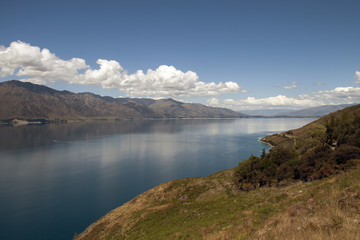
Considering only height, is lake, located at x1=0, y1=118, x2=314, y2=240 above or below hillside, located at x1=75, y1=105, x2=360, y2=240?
below

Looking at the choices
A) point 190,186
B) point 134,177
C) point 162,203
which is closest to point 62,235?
point 162,203

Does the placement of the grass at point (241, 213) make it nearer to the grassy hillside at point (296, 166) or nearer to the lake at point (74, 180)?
the grassy hillside at point (296, 166)

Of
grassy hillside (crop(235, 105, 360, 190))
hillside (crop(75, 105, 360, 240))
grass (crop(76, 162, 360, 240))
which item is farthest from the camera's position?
grassy hillside (crop(235, 105, 360, 190))

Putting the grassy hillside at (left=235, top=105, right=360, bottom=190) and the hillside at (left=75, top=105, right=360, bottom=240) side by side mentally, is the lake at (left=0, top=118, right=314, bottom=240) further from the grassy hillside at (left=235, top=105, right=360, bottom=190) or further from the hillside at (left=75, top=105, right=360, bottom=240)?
the grassy hillside at (left=235, top=105, right=360, bottom=190)

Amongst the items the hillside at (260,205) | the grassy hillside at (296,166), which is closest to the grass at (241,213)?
the hillside at (260,205)

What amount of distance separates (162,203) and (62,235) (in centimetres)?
2743

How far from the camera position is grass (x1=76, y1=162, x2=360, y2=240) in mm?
13555

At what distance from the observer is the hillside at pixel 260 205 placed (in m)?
14.5

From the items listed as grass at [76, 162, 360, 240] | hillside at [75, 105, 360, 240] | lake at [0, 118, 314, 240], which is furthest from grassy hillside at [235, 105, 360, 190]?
lake at [0, 118, 314, 240]

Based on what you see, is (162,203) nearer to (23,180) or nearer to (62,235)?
(62,235)

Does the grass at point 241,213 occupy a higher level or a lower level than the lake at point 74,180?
higher

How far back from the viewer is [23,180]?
304 ft

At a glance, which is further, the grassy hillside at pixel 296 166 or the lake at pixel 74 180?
the lake at pixel 74 180

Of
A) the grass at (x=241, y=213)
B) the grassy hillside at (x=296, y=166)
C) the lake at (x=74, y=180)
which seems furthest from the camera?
the lake at (x=74, y=180)
